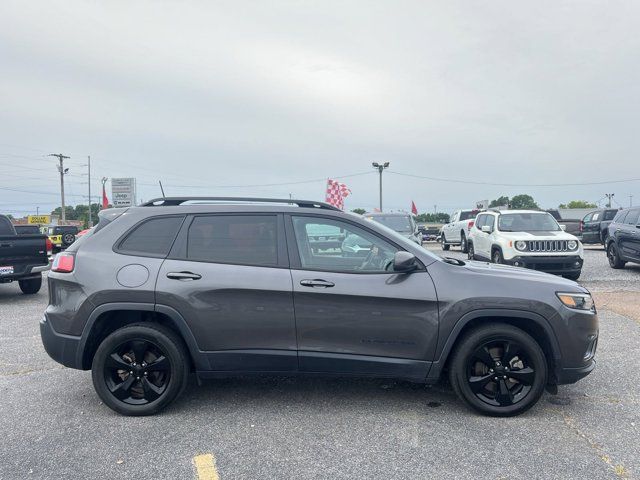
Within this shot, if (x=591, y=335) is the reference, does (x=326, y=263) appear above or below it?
above

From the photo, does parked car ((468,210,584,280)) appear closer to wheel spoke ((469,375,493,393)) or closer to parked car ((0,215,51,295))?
wheel spoke ((469,375,493,393))

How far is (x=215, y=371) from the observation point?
12.8 ft

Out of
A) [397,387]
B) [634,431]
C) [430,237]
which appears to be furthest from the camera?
[430,237]

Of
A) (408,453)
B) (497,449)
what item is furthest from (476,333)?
(408,453)

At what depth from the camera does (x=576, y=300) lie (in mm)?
3836

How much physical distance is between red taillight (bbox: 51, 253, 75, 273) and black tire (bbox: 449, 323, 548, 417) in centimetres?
320

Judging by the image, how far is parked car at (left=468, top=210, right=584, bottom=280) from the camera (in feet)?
33.2

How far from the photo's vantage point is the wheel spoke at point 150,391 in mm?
3887

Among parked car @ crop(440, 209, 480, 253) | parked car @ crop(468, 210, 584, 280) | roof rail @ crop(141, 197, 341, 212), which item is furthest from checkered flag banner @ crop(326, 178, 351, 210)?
roof rail @ crop(141, 197, 341, 212)

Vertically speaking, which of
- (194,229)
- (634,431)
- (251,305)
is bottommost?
(634,431)

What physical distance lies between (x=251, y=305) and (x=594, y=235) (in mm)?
19308

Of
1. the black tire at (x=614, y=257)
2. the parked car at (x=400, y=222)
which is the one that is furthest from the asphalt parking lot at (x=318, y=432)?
the black tire at (x=614, y=257)

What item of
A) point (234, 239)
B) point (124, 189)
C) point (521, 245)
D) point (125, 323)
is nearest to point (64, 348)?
point (125, 323)

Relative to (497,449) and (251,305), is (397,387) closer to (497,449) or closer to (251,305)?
(497,449)
